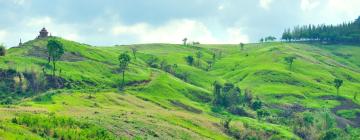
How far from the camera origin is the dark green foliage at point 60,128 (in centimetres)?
9625

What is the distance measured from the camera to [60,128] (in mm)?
100500

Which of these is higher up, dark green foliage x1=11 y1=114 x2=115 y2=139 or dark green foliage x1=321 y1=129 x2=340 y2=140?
dark green foliage x1=11 y1=114 x2=115 y2=139

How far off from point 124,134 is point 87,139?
23.0 metres

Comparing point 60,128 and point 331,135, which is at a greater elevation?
point 60,128

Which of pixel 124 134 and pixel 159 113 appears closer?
pixel 124 134

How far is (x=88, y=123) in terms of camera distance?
371 ft

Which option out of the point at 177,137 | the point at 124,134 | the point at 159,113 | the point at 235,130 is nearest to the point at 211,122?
the point at 235,130

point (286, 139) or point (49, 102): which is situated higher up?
point (49, 102)

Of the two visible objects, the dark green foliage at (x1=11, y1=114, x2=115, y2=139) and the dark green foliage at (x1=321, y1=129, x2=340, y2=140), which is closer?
the dark green foliage at (x1=11, y1=114, x2=115, y2=139)

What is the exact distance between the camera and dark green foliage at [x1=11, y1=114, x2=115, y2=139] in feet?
316

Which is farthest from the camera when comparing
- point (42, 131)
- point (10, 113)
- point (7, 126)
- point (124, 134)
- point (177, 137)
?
point (177, 137)

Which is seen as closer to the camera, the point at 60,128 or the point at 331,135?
the point at 60,128

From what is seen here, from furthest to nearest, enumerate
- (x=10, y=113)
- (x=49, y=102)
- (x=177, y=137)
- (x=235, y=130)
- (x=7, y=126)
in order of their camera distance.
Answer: (x=235, y=130) → (x=49, y=102) → (x=177, y=137) → (x=10, y=113) → (x=7, y=126)

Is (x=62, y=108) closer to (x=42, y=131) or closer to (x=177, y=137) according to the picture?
(x=177, y=137)
